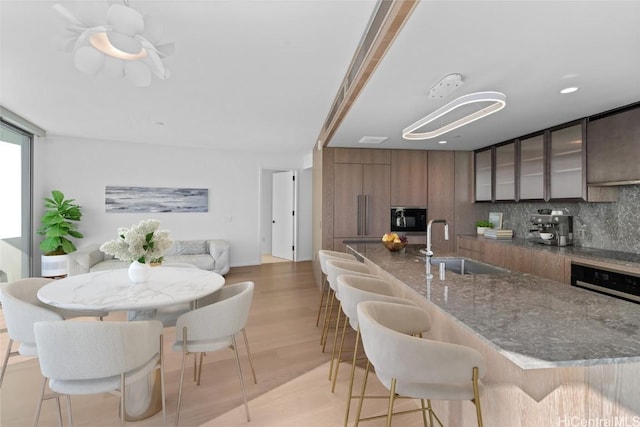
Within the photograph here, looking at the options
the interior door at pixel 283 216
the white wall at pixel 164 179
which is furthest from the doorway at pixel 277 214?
the white wall at pixel 164 179

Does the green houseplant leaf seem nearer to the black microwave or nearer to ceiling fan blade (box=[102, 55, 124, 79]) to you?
ceiling fan blade (box=[102, 55, 124, 79])

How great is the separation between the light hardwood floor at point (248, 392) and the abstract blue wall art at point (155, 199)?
2.64m

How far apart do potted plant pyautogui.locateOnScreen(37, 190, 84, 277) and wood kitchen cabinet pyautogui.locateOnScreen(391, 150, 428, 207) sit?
498cm

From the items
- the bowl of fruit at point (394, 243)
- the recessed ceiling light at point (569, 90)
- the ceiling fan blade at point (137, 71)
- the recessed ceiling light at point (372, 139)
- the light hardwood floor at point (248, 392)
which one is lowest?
the light hardwood floor at point (248, 392)

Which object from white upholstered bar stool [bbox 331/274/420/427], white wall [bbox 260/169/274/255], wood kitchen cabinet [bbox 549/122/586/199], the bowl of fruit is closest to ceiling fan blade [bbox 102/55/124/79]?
white upholstered bar stool [bbox 331/274/420/427]

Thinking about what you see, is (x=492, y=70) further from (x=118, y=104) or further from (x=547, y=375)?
(x=118, y=104)

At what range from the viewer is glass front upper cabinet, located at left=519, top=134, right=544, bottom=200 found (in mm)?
3711

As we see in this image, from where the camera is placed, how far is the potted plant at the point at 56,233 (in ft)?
15.0

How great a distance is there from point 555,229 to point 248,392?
152 inches

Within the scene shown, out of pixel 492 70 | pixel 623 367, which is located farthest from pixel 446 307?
pixel 492 70

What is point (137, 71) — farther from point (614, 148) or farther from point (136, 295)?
point (614, 148)

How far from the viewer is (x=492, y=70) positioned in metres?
2.05

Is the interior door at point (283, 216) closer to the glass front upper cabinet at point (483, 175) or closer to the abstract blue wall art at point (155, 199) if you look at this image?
the abstract blue wall art at point (155, 199)

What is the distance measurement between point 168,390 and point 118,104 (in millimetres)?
3015
